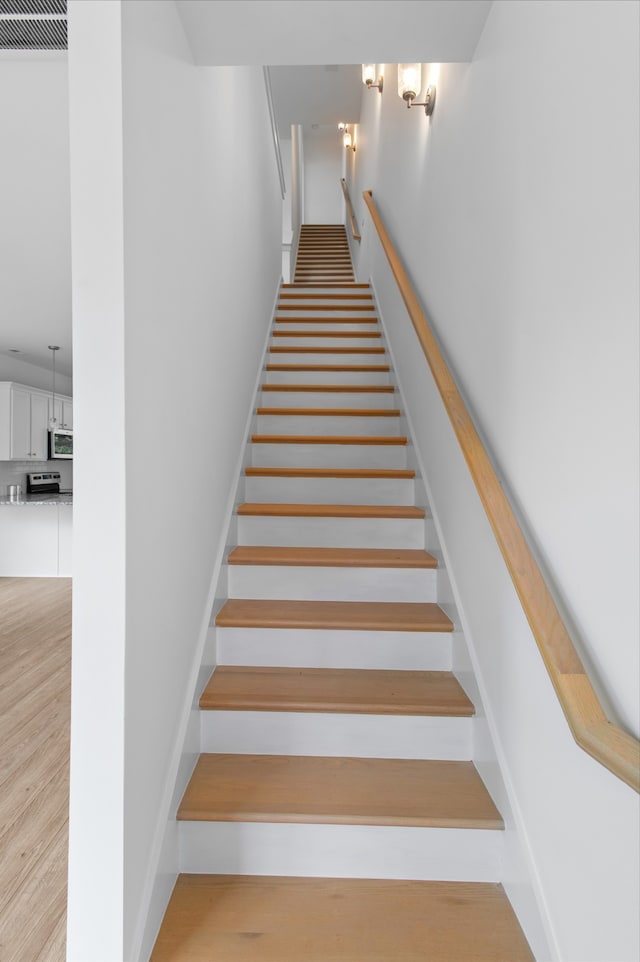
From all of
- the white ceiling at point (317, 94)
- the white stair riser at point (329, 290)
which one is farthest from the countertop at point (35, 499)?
the white ceiling at point (317, 94)

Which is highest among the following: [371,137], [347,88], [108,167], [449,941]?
[347,88]

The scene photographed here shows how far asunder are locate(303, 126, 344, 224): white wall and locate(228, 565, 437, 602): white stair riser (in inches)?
358

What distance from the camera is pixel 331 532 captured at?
102 inches

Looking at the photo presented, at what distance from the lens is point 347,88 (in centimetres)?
710

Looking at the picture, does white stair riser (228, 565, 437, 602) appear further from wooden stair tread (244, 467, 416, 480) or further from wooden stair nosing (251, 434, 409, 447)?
wooden stair nosing (251, 434, 409, 447)

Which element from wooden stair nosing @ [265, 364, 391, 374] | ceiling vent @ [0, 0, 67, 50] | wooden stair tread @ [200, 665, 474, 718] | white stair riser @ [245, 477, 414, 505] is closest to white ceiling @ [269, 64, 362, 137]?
wooden stair nosing @ [265, 364, 391, 374]

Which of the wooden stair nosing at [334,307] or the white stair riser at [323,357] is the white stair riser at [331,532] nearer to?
the white stair riser at [323,357]

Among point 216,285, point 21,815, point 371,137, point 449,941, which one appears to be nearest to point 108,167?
point 216,285

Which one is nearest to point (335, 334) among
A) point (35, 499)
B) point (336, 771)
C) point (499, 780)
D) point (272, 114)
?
point (272, 114)

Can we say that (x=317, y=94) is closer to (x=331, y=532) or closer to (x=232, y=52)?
(x=232, y=52)

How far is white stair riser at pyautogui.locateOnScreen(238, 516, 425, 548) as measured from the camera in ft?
8.49

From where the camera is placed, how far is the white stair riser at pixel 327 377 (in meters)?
3.75

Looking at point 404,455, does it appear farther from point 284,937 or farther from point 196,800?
point 284,937

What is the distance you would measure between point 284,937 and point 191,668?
722mm
